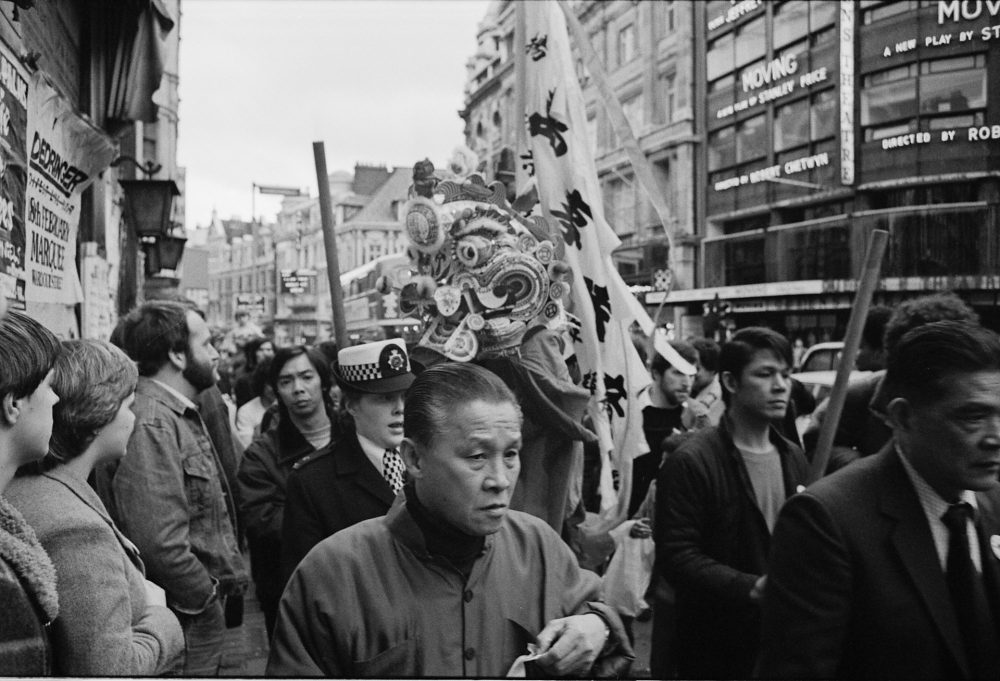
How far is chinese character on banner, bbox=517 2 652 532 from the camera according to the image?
4.04 meters

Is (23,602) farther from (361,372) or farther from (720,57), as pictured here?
(720,57)

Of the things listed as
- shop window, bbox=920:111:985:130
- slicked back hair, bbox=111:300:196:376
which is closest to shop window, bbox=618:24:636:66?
shop window, bbox=920:111:985:130

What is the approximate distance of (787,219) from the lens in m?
30.4

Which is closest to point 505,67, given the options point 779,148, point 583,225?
point 779,148

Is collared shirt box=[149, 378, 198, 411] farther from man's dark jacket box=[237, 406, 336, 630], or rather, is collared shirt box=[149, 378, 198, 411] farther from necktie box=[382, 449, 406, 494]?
necktie box=[382, 449, 406, 494]

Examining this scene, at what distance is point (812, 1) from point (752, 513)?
28.8m

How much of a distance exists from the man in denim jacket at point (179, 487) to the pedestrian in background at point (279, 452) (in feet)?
0.89

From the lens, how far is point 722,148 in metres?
32.7

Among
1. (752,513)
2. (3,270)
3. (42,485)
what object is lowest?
(752,513)

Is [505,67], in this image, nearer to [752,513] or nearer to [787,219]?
[787,219]

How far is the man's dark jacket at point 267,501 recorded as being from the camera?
395 cm

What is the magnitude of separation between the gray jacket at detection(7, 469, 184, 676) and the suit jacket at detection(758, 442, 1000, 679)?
4.64 feet

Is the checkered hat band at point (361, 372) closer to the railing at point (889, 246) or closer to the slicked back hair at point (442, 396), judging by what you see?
the slicked back hair at point (442, 396)

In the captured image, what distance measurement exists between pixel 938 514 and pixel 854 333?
2.10 ft
